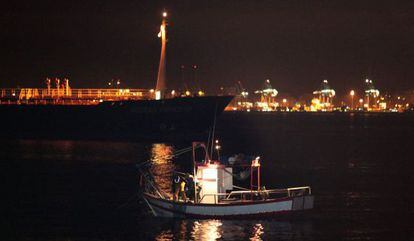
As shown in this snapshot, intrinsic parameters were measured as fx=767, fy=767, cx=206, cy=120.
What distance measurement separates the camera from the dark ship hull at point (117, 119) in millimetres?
89562

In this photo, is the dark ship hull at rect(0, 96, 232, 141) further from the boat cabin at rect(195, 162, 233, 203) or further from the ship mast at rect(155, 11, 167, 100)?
the boat cabin at rect(195, 162, 233, 203)

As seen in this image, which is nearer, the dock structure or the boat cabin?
the boat cabin

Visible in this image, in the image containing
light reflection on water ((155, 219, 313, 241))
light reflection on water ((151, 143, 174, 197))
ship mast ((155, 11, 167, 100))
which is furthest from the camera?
ship mast ((155, 11, 167, 100))

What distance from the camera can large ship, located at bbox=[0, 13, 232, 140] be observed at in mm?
89688

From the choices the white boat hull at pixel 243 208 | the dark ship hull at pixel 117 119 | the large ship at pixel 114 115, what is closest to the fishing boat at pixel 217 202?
the white boat hull at pixel 243 208

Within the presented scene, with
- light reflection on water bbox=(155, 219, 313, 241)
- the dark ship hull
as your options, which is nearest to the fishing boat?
light reflection on water bbox=(155, 219, 313, 241)

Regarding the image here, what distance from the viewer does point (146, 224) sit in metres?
30.2

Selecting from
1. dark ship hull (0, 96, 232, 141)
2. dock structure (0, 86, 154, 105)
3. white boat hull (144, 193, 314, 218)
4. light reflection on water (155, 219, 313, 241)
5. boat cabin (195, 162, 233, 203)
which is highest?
dock structure (0, 86, 154, 105)

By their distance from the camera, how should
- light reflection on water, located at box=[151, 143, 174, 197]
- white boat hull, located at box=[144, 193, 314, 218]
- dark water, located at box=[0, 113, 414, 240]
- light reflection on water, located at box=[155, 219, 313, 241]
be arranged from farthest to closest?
light reflection on water, located at box=[151, 143, 174, 197] → white boat hull, located at box=[144, 193, 314, 218] → dark water, located at box=[0, 113, 414, 240] → light reflection on water, located at box=[155, 219, 313, 241]

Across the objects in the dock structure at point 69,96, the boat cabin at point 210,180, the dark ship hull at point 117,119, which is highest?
the dock structure at point 69,96

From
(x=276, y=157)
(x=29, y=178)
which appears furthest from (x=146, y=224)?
(x=276, y=157)

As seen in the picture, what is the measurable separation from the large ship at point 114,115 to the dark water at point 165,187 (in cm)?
1654

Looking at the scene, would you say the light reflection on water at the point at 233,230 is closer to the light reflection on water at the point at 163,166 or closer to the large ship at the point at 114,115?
the light reflection on water at the point at 163,166

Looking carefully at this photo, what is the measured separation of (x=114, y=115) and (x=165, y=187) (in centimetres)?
5328
